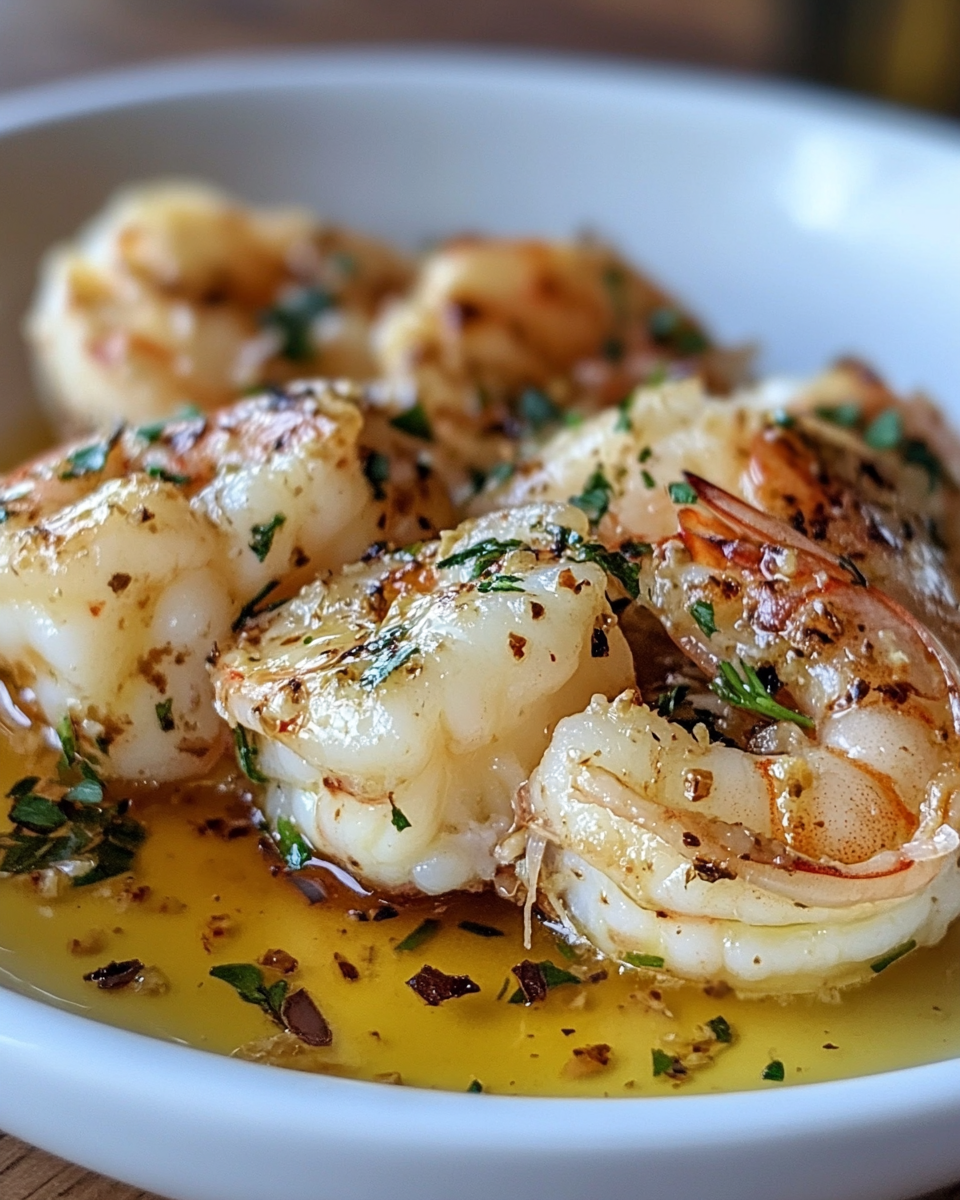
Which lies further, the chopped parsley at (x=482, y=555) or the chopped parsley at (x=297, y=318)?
the chopped parsley at (x=297, y=318)

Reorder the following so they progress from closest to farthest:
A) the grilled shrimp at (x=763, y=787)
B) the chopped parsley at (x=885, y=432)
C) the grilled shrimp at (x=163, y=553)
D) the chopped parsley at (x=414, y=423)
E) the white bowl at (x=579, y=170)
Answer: the grilled shrimp at (x=763, y=787), the grilled shrimp at (x=163, y=553), the chopped parsley at (x=414, y=423), the chopped parsley at (x=885, y=432), the white bowl at (x=579, y=170)

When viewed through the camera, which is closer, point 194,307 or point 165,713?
point 165,713

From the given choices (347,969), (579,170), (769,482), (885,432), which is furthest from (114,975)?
(579,170)

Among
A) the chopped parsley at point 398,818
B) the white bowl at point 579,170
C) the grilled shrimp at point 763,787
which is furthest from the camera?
the white bowl at point 579,170

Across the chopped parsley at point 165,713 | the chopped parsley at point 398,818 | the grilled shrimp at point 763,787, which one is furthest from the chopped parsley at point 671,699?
the chopped parsley at point 165,713

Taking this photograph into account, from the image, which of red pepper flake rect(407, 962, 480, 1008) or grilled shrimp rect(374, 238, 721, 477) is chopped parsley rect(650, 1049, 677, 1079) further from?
grilled shrimp rect(374, 238, 721, 477)

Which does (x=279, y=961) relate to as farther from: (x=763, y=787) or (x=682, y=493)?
(x=682, y=493)

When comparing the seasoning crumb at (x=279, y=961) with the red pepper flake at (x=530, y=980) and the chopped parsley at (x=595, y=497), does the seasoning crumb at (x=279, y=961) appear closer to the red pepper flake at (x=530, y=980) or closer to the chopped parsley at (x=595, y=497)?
the red pepper flake at (x=530, y=980)
